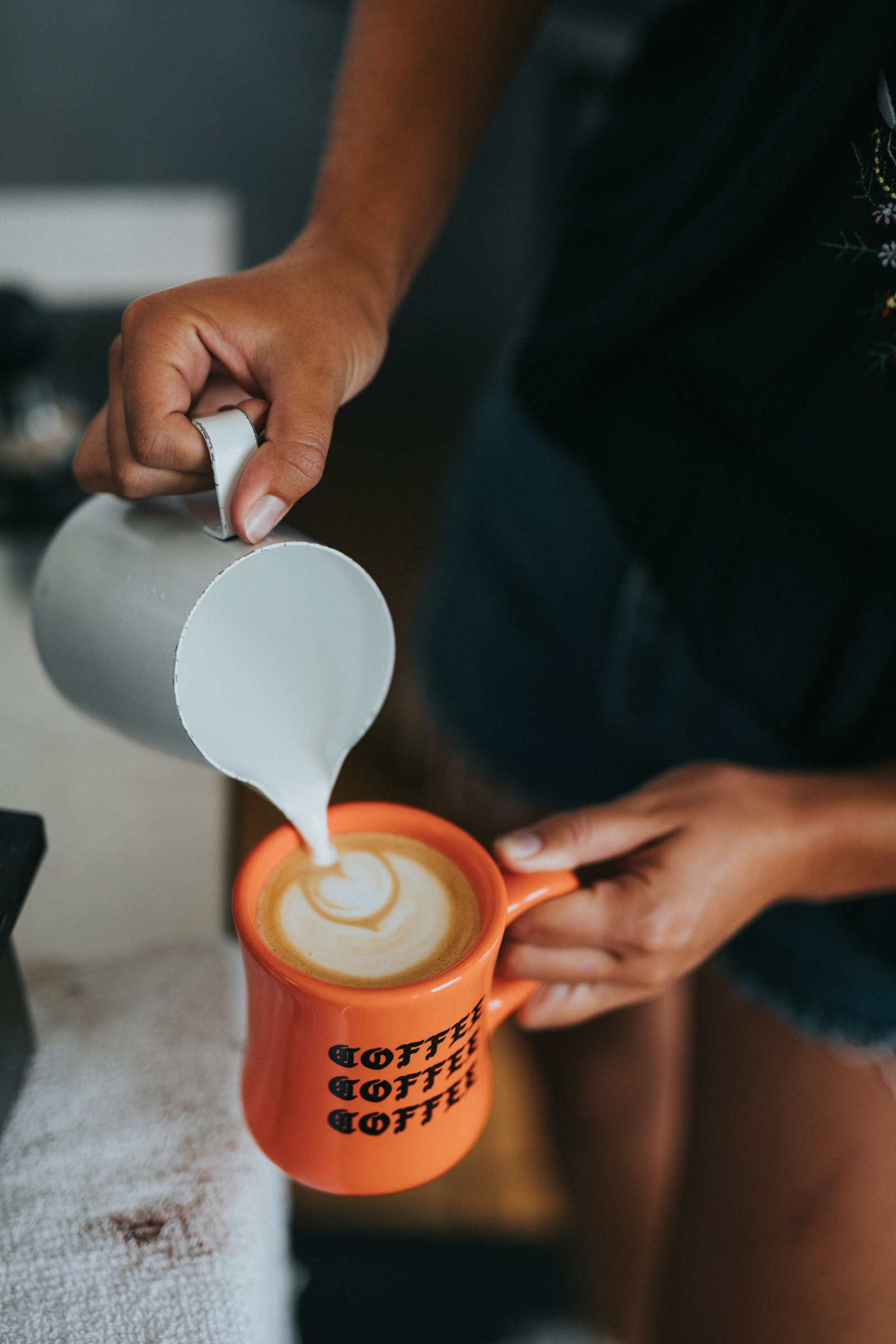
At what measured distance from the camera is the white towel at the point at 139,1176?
377 millimetres

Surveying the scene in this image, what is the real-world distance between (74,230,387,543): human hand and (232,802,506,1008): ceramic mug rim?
0.49 feet

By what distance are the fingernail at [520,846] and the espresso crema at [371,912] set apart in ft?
0.08

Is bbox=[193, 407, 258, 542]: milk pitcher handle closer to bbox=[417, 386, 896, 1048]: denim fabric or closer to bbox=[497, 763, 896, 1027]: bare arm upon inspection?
bbox=[497, 763, 896, 1027]: bare arm

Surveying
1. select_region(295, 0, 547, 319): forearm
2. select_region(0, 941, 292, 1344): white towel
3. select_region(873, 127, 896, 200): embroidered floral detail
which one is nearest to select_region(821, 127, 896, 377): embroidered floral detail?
select_region(873, 127, 896, 200): embroidered floral detail

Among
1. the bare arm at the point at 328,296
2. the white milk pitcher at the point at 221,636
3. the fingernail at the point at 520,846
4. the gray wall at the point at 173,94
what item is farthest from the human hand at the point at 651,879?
the gray wall at the point at 173,94

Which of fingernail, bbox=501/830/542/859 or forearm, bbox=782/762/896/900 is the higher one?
fingernail, bbox=501/830/542/859

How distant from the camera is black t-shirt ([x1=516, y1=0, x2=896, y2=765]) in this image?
46 centimetres

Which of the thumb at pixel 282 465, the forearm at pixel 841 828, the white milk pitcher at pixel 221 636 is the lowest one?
the forearm at pixel 841 828

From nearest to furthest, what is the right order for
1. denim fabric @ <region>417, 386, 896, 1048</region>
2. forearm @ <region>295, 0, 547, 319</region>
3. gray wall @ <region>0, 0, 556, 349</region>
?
1. forearm @ <region>295, 0, 547, 319</region>
2. denim fabric @ <region>417, 386, 896, 1048</region>
3. gray wall @ <region>0, 0, 556, 349</region>

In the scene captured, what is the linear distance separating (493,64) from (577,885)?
48 cm

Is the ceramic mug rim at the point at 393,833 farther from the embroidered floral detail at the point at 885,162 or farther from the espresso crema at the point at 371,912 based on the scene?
the embroidered floral detail at the point at 885,162

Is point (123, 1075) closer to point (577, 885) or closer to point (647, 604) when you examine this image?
point (577, 885)

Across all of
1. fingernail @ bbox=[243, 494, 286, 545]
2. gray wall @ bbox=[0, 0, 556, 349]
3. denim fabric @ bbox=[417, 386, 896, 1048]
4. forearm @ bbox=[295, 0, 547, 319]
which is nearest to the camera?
fingernail @ bbox=[243, 494, 286, 545]

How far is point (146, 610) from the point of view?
15.9 inches
